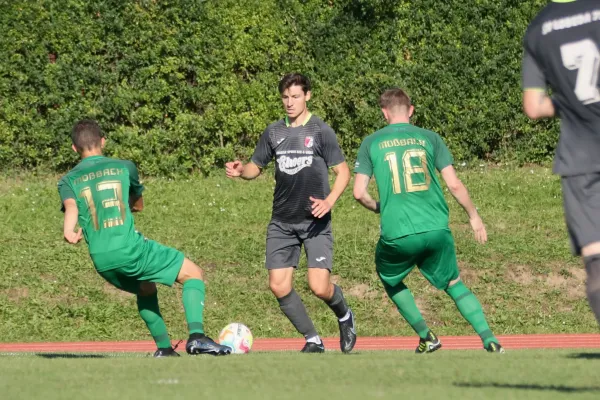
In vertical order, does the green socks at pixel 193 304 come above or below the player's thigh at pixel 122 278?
below

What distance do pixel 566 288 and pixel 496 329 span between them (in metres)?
1.25

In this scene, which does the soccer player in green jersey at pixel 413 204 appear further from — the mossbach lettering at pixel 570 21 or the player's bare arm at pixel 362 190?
the mossbach lettering at pixel 570 21

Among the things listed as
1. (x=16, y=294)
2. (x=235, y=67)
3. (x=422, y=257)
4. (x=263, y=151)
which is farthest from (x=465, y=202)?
(x=235, y=67)

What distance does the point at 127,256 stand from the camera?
8758 millimetres

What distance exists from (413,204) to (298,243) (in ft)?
4.55

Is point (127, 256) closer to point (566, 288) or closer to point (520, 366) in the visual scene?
point (520, 366)

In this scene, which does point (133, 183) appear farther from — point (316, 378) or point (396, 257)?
point (316, 378)

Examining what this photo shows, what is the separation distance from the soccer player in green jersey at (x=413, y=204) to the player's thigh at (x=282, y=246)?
0.93m

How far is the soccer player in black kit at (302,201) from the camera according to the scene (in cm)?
984

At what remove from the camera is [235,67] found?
19.5 metres

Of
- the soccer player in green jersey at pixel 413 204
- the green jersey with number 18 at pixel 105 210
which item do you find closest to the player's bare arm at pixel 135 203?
the green jersey with number 18 at pixel 105 210

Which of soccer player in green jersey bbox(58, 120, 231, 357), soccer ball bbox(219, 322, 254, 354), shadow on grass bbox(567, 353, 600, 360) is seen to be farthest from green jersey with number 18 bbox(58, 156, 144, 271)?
shadow on grass bbox(567, 353, 600, 360)

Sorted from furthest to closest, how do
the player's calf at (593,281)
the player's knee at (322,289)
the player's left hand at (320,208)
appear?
the player's knee at (322,289), the player's left hand at (320,208), the player's calf at (593,281)

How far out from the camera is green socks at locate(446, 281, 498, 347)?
9.09m
